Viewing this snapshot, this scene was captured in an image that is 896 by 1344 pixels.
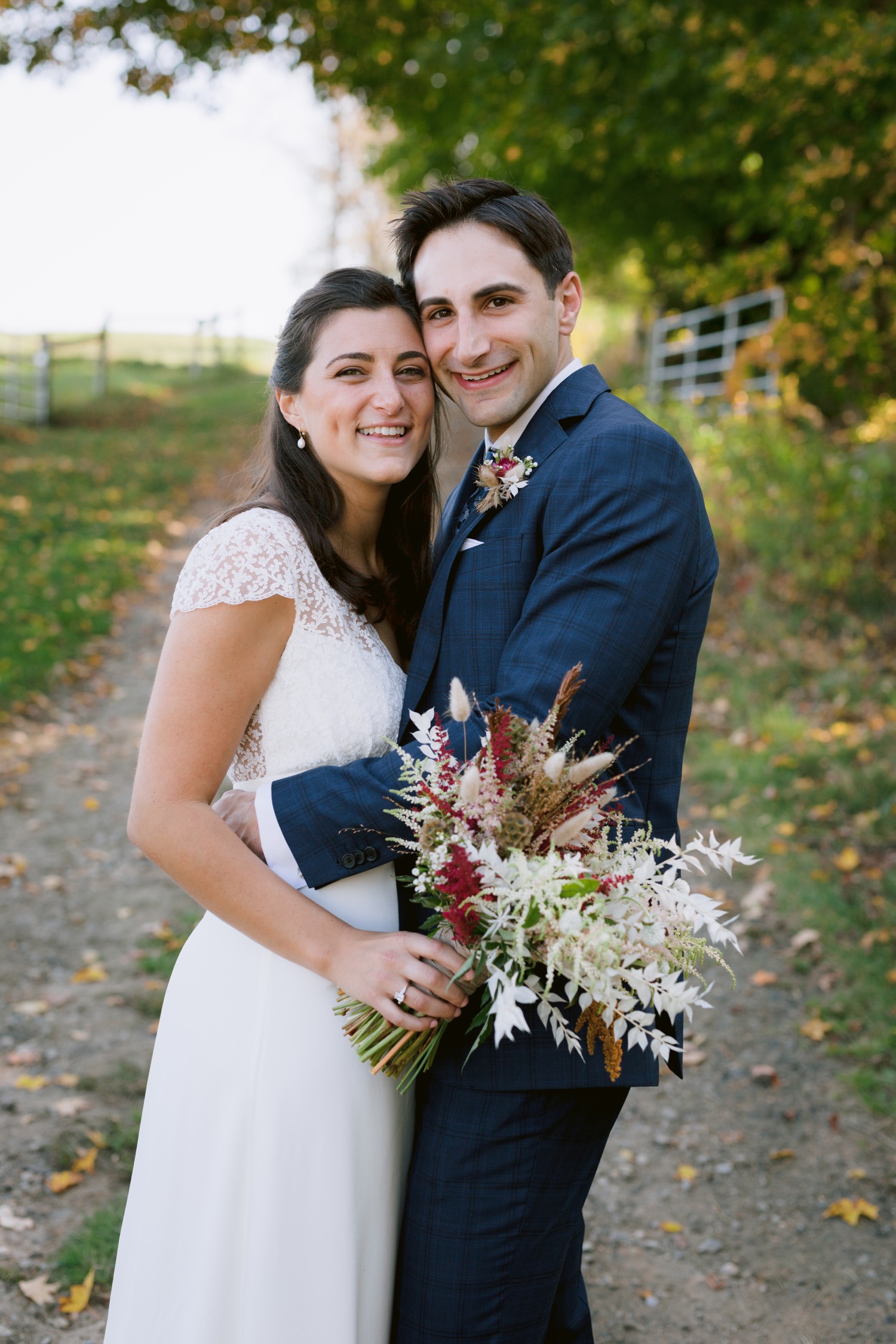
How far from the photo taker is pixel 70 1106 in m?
4.31

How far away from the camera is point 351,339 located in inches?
106

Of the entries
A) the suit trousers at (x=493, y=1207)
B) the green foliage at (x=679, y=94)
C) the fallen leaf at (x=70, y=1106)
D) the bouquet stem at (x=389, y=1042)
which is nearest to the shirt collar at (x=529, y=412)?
the bouquet stem at (x=389, y=1042)

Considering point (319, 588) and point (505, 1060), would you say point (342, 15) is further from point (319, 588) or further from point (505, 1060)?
point (505, 1060)

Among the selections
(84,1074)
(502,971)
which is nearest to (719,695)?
(84,1074)

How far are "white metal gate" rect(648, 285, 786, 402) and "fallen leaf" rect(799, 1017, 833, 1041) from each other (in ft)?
31.1

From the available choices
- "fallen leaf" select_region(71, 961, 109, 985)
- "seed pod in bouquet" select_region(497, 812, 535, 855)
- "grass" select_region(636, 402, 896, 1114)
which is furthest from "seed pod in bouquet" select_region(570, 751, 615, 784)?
"fallen leaf" select_region(71, 961, 109, 985)

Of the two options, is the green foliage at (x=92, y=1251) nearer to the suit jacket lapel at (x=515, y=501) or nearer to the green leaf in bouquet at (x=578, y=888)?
the suit jacket lapel at (x=515, y=501)

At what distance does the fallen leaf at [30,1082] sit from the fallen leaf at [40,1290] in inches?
41.8

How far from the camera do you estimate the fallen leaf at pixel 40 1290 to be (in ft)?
11.0

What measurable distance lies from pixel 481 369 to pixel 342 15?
33.3 ft

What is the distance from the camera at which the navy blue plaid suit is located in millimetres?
2137

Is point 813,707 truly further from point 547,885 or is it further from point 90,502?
point 90,502

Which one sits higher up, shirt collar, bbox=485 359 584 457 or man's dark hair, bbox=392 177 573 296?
Result: man's dark hair, bbox=392 177 573 296

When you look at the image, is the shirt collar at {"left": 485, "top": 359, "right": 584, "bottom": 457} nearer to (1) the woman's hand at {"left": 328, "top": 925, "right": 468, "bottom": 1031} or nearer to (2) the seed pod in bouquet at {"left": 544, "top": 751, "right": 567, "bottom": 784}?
(2) the seed pod in bouquet at {"left": 544, "top": 751, "right": 567, "bottom": 784}
